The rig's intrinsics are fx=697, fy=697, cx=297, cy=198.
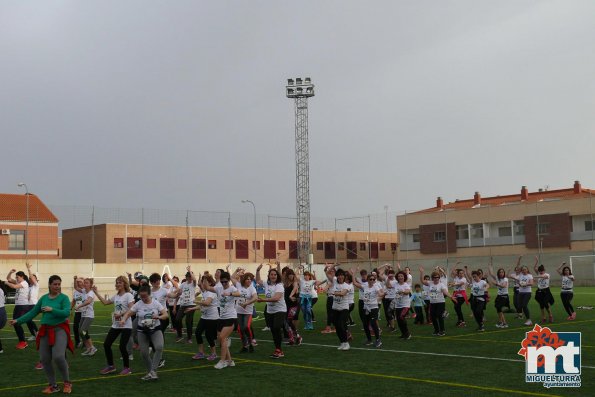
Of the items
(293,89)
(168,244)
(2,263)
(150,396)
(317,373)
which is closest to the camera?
(150,396)

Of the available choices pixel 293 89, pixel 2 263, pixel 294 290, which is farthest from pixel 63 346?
pixel 293 89

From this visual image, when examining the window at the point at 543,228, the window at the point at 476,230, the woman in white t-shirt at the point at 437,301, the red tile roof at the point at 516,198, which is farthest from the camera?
the red tile roof at the point at 516,198

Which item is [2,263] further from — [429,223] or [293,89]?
[429,223]

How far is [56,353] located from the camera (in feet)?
39.4

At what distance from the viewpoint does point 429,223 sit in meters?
77.0

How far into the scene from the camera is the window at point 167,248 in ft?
245

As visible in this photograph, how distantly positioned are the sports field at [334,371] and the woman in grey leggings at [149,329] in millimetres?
361

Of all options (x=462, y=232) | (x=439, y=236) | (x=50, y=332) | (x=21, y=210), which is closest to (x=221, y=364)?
(x=50, y=332)

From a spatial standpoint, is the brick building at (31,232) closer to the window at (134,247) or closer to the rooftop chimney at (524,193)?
the window at (134,247)

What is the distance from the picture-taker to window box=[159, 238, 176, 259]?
74562 millimetres

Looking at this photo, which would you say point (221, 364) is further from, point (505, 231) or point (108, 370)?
point (505, 231)

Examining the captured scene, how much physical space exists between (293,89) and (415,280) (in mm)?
22639

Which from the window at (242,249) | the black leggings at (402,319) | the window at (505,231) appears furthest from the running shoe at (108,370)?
the window at (242,249)
